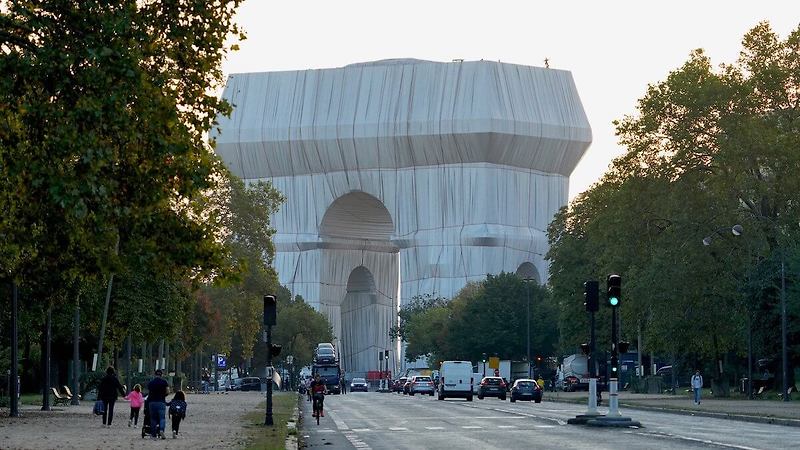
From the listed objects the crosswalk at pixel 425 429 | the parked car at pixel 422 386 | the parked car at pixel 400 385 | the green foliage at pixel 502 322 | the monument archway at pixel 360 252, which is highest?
the monument archway at pixel 360 252

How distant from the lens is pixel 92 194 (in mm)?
22938

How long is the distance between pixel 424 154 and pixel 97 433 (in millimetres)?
124976

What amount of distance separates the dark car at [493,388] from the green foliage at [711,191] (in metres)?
12.2

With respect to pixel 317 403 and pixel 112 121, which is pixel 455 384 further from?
pixel 112 121

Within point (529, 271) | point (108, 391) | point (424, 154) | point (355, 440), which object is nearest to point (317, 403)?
point (108, 391)

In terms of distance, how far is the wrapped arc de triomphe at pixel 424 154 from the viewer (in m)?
159

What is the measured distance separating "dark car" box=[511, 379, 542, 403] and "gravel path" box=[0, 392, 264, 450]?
32067 mm

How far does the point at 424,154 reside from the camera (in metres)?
162

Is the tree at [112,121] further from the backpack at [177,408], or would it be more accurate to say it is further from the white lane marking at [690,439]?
the white lane marking at [690,439]

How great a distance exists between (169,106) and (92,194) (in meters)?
2.08

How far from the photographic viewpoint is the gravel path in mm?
31672

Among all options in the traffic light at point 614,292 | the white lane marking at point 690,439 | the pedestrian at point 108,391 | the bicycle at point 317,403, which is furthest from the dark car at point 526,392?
the white lane marking at point 690,439

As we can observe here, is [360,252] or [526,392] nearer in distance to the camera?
[526,392]

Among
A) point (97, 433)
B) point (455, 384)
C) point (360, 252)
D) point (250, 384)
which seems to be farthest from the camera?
point (360, 252)
